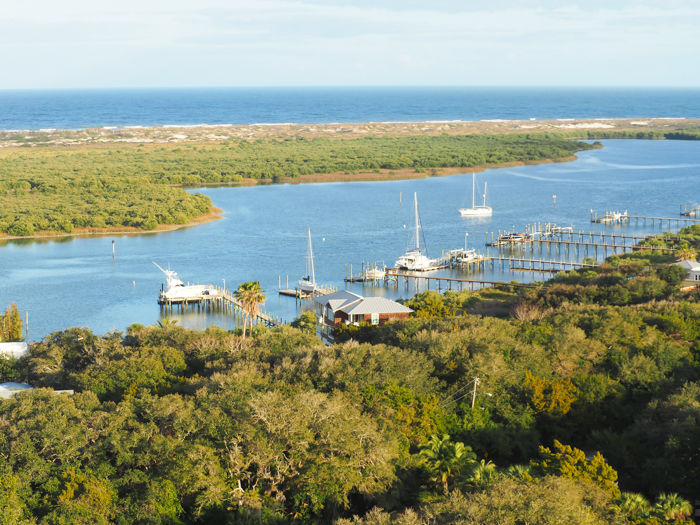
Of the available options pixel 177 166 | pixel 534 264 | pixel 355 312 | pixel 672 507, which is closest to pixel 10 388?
pixel 355 312

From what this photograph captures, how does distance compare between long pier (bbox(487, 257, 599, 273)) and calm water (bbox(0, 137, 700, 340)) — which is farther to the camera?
long pier (bbox(487, 257, 599, 273))

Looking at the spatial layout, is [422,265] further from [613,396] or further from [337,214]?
[613,396]

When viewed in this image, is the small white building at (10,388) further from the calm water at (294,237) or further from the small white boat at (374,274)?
the small white boat at (374,274)

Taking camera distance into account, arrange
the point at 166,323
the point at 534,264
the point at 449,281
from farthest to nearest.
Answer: the point at 534,264, the point at 449,281, the point at 166,323

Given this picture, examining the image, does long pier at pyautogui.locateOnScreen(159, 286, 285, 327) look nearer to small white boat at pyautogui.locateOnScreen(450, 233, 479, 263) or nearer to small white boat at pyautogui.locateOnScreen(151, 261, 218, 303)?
small white boat at pyautogui.locateOnScreen(151, 261, 218, 303)

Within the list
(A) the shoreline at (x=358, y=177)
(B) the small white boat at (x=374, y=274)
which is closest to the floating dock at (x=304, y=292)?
(B) the small white boat at (x=374, y=274)

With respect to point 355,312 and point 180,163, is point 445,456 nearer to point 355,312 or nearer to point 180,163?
point 355,312

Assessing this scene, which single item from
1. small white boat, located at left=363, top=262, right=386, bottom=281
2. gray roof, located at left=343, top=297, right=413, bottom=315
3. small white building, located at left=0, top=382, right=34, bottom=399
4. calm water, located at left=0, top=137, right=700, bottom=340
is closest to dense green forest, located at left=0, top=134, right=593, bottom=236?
calm water, located at left=0, top=137, right=700, bottom=340
